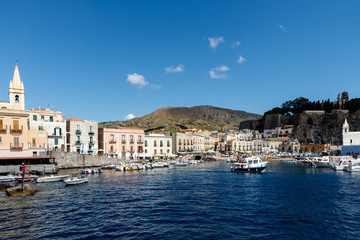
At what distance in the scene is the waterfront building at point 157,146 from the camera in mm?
81656

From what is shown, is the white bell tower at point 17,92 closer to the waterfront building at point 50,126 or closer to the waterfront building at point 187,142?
the waterfront building at point 50,126

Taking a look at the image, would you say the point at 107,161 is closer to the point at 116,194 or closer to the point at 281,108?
the point at 116,194

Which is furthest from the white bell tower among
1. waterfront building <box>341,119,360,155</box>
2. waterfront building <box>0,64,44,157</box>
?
waterfront building <box>341,119,360,155</box>

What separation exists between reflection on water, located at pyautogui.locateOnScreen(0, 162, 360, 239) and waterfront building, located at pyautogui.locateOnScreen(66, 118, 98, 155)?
32.8 meters

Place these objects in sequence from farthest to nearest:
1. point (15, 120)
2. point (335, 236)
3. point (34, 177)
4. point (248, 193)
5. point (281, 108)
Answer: point (281, 108) < point (15, 120) < point (34, 177) < point (248, 193) < point (335, 236)

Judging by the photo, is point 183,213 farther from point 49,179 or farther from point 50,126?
point 50,126

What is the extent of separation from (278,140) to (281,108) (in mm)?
41708

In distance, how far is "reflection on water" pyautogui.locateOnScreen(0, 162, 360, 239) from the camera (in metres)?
18.3

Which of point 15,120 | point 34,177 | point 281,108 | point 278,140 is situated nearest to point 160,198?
point 34,177

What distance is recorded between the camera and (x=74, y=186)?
37.3 m

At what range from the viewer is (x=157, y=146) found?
85625 millimetres

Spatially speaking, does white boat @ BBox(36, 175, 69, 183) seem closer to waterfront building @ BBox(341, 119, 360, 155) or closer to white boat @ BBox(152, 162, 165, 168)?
white boat @ BBox(152, 162, 165, 168)

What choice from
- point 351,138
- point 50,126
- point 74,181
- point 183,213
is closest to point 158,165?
point 50,126

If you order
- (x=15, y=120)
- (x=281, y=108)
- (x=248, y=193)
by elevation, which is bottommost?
(x=248, y=193)
